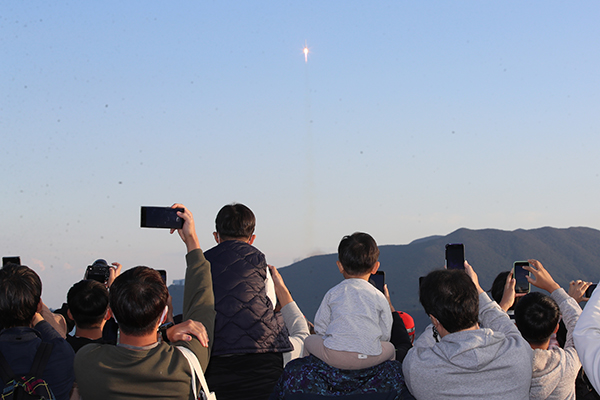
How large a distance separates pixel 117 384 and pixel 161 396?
0.86ft

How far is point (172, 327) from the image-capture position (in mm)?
3391

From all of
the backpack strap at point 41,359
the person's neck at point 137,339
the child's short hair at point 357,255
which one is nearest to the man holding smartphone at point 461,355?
the child's short hair at point 357,255

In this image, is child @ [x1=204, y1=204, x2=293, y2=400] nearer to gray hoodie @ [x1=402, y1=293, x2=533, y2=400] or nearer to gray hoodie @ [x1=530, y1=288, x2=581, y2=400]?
gray hoodie @ [x1=402, y1=293, x2=533, y2=400]

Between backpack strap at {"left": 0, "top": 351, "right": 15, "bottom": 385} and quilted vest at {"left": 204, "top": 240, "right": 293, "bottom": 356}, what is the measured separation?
1.36m

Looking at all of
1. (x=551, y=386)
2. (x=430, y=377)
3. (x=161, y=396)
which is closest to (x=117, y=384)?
(x=161, y=396)

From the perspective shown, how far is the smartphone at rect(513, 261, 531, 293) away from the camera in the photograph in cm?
512

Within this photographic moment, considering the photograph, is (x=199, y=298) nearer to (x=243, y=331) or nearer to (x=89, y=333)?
(x=243, y=331)

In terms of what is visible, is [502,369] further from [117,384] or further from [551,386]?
[117,384]

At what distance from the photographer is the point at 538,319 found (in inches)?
177

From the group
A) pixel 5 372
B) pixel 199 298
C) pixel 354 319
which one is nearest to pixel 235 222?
pixel 199 298

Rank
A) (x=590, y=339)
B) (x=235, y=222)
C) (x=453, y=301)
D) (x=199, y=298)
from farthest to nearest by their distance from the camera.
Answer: (x=235, y=222) → (x=453, y=301) → (x=199, y=298) → (x=590, y=339)

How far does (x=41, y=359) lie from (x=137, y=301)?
1099 millimetres

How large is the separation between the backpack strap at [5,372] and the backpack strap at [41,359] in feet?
0.39

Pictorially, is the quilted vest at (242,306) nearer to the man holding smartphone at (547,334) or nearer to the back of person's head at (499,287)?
the man holding smartphone at (547,334)
